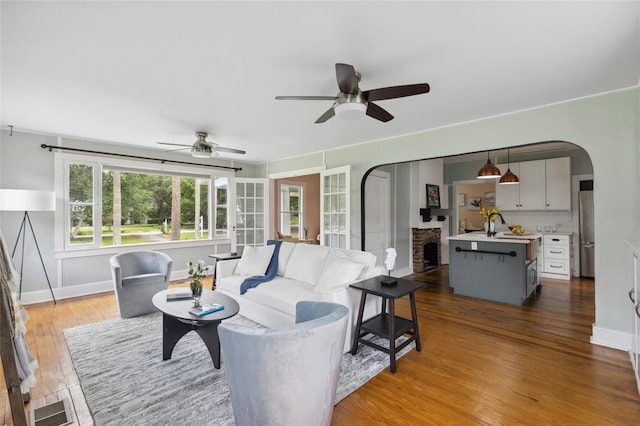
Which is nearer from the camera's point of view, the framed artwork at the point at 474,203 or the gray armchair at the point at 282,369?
the gray armchair at the point at 282,369

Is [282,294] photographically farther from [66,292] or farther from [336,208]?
[66,292]

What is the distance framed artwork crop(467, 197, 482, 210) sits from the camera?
8.92m

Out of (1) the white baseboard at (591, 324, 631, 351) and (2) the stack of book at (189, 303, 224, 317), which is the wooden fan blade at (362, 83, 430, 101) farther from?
(1) the white baseboard at (591, 324, 631, 351)

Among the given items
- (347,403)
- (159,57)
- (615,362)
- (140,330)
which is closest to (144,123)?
(159,57)

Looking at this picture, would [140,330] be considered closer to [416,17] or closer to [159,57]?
[159,57]

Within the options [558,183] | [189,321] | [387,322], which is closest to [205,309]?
[189,321]

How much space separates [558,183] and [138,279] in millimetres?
7432

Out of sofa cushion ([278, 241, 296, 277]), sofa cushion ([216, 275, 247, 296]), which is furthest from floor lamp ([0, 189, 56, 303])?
sofa cushion ([278, 241, 296, 277])

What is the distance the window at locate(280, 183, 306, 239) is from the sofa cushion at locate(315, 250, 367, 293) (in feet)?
16.3

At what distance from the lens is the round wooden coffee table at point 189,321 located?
239 centimetres

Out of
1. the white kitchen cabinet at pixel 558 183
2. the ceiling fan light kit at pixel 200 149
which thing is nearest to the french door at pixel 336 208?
the ceiling fan light kit at pixel 200 149

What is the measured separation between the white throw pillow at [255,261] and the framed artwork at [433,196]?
13.7 feet

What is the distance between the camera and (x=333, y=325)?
1.53 m

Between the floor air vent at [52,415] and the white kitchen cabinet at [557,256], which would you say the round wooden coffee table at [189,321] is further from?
the white kitchen cabinet at [557,256]
